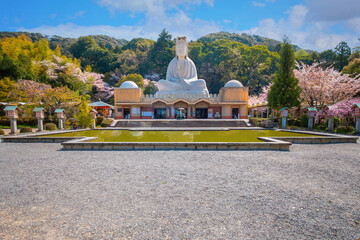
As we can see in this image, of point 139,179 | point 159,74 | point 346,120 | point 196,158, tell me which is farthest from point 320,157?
point 159,74

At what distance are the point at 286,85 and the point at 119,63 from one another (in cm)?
3373

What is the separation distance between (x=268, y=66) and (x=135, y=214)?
135 feet

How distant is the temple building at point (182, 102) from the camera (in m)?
25.2

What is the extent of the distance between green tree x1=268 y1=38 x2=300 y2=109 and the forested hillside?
17.3 m

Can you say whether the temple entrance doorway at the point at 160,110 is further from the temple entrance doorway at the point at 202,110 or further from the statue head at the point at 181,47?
the statue head at the point at 181,47

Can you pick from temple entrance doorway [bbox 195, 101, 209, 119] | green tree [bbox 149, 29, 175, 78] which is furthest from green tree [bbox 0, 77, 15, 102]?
green tree [bbox 149, 29, 175, 78]

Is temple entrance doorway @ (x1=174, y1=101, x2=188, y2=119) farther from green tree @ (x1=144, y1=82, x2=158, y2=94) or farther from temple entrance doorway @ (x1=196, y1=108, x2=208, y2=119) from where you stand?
green tree @ (x1=144, y1=82, x2=158, y2=94)

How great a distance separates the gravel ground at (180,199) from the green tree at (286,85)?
13.3 m

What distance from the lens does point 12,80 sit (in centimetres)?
2234

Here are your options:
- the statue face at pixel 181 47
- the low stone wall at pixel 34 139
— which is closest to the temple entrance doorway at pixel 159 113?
the statue face at pixel 181 47

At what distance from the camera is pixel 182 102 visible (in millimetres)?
25672

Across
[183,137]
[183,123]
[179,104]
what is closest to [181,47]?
[179,104]

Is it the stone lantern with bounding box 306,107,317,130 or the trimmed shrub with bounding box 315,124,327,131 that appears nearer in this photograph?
the stone lantern with bounding box 306,107,317,130

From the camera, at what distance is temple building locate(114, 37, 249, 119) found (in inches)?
990
